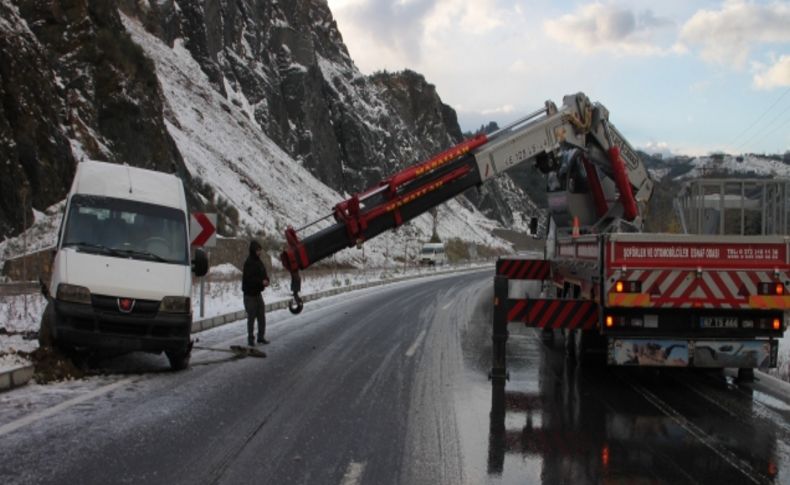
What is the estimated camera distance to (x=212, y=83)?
63.0 m

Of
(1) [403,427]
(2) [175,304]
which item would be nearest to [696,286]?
(1) [403,427]

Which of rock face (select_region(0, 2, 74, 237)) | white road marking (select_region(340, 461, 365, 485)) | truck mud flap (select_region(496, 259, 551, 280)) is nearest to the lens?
white road marking (select_region(340, 461, 365, 485))

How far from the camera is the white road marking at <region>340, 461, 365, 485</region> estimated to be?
5.91 meters

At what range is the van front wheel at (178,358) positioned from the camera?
10.5m

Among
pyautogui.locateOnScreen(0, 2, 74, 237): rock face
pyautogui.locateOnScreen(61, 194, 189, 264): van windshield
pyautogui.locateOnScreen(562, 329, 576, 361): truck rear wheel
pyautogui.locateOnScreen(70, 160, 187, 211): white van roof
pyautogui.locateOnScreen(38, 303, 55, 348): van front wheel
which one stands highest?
pyautogui.locateOnScreen(0, 2, 74, 237): rock face

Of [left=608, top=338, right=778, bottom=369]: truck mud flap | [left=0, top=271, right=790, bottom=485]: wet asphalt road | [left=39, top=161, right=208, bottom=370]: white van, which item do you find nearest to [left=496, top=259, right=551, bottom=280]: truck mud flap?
[left=0, top=271, right=790, bottom=485]: wet asphalt road

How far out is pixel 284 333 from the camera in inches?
625

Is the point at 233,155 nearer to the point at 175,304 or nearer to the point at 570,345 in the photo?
the point at 570,345

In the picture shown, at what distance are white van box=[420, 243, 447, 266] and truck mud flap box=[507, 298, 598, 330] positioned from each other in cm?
5171

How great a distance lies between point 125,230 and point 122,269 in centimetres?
108

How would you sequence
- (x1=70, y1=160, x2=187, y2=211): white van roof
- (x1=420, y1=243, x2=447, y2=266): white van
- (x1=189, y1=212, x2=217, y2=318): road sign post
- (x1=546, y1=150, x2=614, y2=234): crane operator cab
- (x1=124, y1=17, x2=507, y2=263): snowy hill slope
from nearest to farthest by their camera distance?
(x1=70, y1=160, x2=187, y2=211): white van roof
(x1=546, y1=150, x2=614, y2=234): crane operator cab
(x1=189, y1=212, x2=217, y2=318): road sign post
(x1=124, y1=17, x2=507, y2=263): snowy hill slope
(x1=420, y1=243, x2=447, y2=266): white van

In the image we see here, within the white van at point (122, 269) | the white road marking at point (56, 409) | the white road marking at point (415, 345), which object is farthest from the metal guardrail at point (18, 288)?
the white road marking at point (56, 409)

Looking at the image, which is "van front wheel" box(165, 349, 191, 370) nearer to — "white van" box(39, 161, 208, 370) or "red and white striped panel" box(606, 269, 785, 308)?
"white van" box(39, 161, 208, 370)

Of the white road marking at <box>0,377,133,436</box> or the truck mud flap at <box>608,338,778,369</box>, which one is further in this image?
the truck mud flap at <box>608,338,778,369</box>
